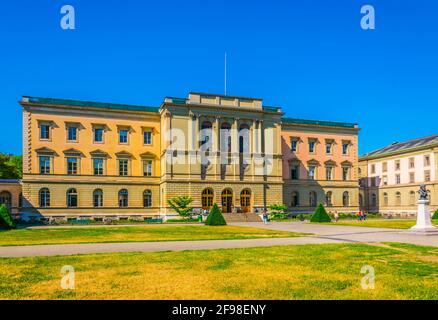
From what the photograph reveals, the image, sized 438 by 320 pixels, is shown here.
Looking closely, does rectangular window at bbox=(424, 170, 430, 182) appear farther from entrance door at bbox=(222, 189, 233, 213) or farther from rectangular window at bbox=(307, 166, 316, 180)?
entrance door at bbox=(222, 189, 233, 213)

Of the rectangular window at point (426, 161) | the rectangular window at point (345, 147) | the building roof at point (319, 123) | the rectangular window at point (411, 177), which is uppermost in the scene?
the building roof at point (319, 123)

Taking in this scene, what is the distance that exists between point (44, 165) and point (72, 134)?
5141 millimetres

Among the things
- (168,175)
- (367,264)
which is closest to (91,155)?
(168,175)

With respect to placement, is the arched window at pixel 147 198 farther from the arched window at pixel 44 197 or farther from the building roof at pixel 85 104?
the arched window at pixel 44 197

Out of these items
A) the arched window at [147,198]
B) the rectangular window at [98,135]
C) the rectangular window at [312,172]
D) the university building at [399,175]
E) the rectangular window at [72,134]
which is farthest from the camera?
the university building at [399,175]

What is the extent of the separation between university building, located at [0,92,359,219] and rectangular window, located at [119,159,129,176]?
13 centimetres

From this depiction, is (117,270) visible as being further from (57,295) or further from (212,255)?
(212,255)

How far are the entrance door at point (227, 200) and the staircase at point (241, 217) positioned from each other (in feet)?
7.51

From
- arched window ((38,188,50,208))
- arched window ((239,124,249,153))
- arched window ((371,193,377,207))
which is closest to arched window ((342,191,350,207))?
arched window ((371,193,377,207))

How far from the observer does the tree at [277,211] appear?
5206cm

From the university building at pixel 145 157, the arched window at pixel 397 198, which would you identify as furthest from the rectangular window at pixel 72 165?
the arched window at pixel 397 198

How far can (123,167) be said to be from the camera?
51.8 meters

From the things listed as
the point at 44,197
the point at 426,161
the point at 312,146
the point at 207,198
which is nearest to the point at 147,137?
the point at 207,198

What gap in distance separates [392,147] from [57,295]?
7780cm
